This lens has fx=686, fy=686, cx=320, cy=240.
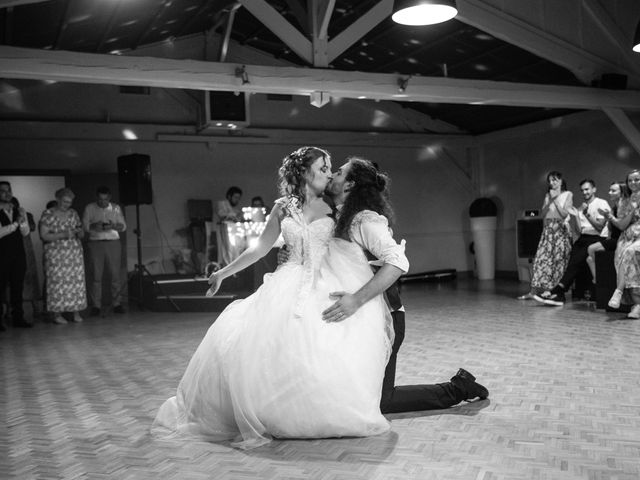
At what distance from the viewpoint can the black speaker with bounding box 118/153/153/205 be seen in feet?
29.6

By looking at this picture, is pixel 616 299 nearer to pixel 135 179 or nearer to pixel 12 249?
pixel 135 179

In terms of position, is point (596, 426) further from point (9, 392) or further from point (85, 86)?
point (85, 86)

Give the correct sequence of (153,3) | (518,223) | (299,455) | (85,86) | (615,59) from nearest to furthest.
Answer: (299,455) → (153,3) → (615,59) → (85,86) → (518,223)

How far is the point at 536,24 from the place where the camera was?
8133 millimetres

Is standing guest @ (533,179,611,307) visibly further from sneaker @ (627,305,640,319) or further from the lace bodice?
the lace bodice

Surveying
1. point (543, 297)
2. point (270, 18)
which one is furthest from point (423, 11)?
point (543, 297)

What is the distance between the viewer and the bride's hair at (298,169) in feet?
10.5

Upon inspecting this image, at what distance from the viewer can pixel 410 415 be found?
3.55m

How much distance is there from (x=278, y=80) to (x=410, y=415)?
492 cm

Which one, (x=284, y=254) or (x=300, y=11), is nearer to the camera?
(x=284, y=254)

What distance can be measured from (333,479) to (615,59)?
771 cm

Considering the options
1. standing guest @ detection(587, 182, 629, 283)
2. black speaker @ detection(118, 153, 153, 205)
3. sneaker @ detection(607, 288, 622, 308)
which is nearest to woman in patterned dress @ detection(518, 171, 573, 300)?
standing guest @ detection(587, 182, 629, 283)

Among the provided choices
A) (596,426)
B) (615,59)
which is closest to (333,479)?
(596,426)

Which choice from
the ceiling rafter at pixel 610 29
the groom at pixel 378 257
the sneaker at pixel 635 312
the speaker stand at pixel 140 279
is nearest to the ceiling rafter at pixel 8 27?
the speaker stand at pixel 140 279
